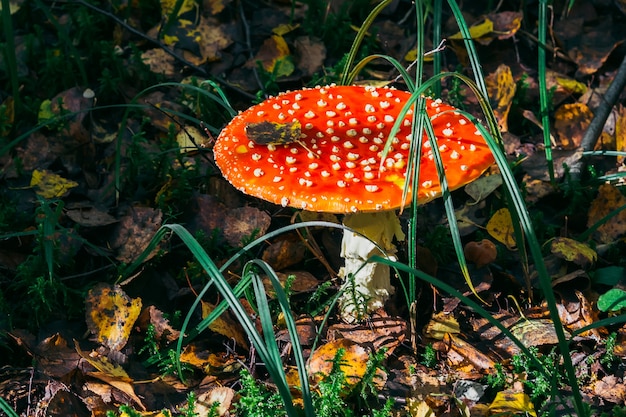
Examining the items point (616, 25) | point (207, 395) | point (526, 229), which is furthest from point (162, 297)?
point (616, 25)

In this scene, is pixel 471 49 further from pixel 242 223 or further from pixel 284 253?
pixel 242 223

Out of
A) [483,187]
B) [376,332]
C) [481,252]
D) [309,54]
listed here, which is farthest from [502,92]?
[376,332]

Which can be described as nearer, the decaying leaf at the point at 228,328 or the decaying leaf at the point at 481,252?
the decaying leaf at the point at 228,328

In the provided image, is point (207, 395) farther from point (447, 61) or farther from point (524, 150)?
point (447, 61)

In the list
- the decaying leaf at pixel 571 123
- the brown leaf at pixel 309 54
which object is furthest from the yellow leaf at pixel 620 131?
the brown leaf at pixel 309 54

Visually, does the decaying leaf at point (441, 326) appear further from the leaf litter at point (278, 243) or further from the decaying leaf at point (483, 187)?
the decaying leaf at point (483, 187)

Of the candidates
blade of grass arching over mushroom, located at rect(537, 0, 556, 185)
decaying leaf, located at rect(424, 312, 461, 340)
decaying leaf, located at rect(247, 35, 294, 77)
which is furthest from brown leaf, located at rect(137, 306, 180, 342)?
blade of grass arching over mushroom, located at rect(537, 0, 556, 185)

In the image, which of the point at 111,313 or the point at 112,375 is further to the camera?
the point at 111,313
